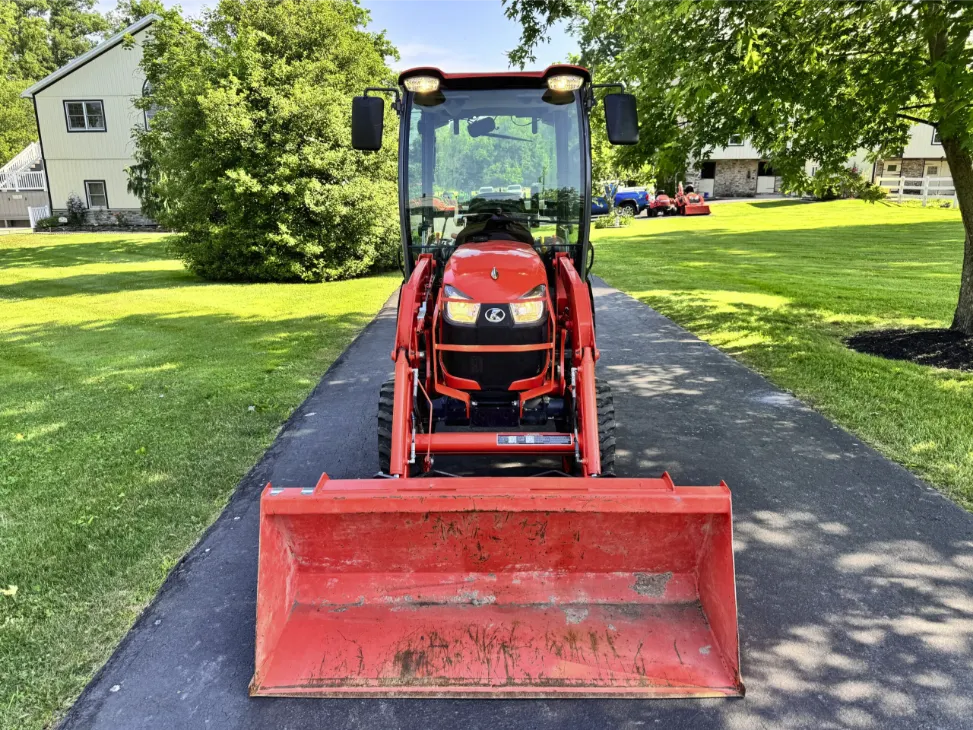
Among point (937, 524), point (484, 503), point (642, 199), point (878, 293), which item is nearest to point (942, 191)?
point (642, 199)

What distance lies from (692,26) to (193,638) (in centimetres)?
591

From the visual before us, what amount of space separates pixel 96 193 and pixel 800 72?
30548mm

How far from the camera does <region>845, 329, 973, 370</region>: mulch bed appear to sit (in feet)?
23.8

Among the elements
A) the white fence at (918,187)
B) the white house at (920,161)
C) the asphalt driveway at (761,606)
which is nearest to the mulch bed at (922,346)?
the asphalt driveway at (761,606)

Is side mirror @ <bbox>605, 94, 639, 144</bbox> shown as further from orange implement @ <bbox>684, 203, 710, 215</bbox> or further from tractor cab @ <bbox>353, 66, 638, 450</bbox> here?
orange implement @ <bbox>684, 203, 710, 215</bbox>

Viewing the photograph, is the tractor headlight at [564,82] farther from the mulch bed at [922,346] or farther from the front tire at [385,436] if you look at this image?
the mulch bed at [922,346]

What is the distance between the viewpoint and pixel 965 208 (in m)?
7.60

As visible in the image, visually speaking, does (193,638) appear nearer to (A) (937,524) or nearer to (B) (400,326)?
(B) (400,326)

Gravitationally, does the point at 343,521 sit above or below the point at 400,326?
below

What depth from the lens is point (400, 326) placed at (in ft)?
13.4

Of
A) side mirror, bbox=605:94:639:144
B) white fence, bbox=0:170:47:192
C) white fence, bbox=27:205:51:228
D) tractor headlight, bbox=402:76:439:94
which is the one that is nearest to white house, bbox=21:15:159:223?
white fence, bbox=27:205:51:228

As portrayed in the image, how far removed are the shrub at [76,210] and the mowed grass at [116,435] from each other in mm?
18366

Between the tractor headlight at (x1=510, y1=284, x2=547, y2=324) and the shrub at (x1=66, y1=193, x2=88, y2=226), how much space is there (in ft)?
102

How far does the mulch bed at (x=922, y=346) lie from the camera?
7.25 meters
